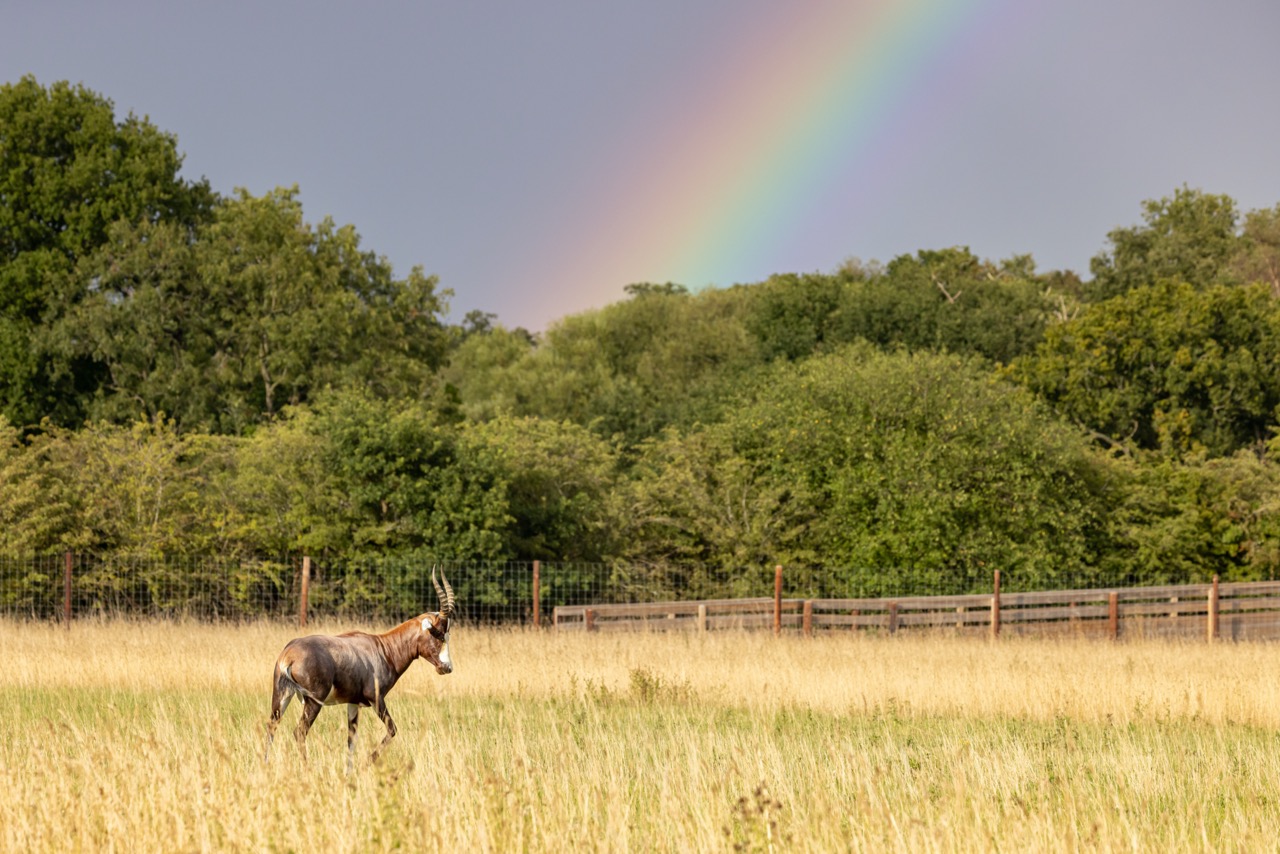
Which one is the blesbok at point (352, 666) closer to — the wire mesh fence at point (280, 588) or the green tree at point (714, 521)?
the wire mesh fence at point (280, 588)

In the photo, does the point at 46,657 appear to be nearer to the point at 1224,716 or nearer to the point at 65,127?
the point at 1224,716

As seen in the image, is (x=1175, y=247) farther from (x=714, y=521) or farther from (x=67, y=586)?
(x=67, y=586)

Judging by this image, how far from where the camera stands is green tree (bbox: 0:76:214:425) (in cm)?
4162

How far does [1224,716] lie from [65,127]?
40.2 m

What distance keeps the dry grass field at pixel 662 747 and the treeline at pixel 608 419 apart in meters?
Answer: 6.90

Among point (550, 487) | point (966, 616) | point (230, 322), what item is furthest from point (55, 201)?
point (966, 616)

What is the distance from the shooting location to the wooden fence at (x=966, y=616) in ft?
83.0

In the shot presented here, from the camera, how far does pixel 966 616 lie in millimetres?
25859

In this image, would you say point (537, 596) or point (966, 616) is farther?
point (966, 616)

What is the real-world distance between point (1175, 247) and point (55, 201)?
153 ft

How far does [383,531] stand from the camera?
1065 inches

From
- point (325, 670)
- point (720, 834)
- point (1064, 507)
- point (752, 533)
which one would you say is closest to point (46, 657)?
point (325, 670)

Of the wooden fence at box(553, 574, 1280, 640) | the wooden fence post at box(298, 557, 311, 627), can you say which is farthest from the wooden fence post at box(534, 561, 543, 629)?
the wooden fence post at box(298, 557, 311, 627)

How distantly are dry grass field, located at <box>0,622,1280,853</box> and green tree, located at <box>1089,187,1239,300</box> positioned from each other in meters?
40.5
